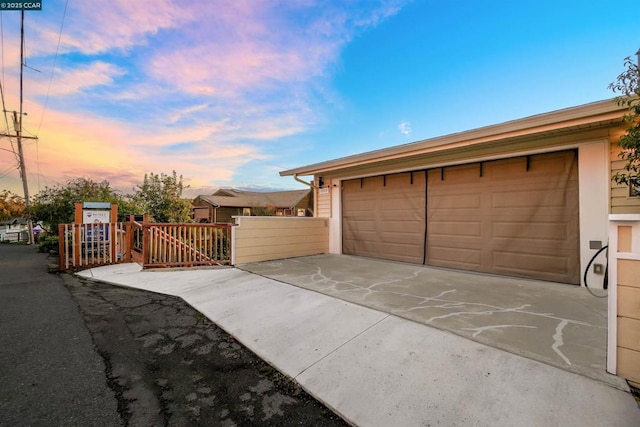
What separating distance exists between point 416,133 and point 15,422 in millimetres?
12152

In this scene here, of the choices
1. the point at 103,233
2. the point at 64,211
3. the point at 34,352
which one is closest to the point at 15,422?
the point at 34,352

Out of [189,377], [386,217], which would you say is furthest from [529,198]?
[189,377]

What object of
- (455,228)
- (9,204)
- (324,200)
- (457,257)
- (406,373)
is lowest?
(406,373)

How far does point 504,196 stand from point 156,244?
24.5ft

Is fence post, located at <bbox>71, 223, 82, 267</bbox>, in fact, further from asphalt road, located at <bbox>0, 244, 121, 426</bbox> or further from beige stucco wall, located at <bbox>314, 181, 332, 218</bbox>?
beige stucco wall, located at <bbox>314, 181, 332, 218</bbox>

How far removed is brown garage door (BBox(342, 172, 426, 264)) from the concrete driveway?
863mm

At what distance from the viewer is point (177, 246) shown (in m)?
6.16

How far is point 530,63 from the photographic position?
7004mm

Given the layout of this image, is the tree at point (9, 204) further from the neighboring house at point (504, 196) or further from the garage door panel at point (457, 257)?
the garage door panel at point (457, 257)

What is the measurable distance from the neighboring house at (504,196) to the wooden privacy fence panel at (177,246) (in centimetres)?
361

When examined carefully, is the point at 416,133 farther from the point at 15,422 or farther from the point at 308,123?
the point at 15,422

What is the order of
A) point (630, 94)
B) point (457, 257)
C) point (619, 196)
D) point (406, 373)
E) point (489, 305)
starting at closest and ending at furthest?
point (406, 373)
point (630, 94)
point (489, 305)
point (619, 196)
point (457, 257)

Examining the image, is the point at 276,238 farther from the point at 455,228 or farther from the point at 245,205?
the point at 245,205

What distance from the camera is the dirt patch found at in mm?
1728
